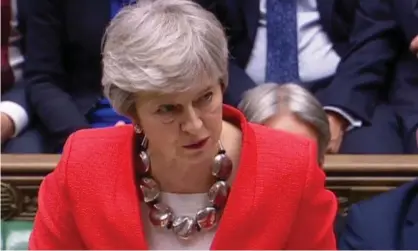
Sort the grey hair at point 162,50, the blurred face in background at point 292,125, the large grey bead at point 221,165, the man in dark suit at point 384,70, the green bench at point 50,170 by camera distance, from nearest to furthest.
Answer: the grey hair at point 162,50 < the large grey bead at point 221,165 < the blurred face in background at point 292,125 < the green bench at point 50,170 < the man in dark suit at point 384,70

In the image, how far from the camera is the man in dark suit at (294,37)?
1.58 meters

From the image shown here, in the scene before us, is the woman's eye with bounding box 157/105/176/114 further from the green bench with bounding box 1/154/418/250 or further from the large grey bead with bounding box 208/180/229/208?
the green bench with bounding box 1/154/418/250

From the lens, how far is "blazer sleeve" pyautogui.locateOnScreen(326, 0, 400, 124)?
5.09ft

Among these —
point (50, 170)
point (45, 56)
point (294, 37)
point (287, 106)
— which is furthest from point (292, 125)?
point (45, 56)

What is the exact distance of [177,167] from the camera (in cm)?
94

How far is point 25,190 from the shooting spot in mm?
1300

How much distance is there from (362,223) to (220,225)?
0.93ft

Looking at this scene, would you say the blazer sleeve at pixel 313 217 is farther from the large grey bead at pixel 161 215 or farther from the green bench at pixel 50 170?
the green bench at pixel 50 170

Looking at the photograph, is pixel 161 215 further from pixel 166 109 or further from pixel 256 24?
pixel 256 24

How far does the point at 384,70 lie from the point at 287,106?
21.5 inches

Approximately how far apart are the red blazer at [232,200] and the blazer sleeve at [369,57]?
2.07 feet

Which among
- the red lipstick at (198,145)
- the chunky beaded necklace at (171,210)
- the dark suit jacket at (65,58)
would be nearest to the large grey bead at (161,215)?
the chunky beaded necklace at (171,210)

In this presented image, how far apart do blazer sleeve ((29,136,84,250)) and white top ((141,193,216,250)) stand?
0.09 m

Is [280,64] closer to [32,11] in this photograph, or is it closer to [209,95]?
[32,11]
